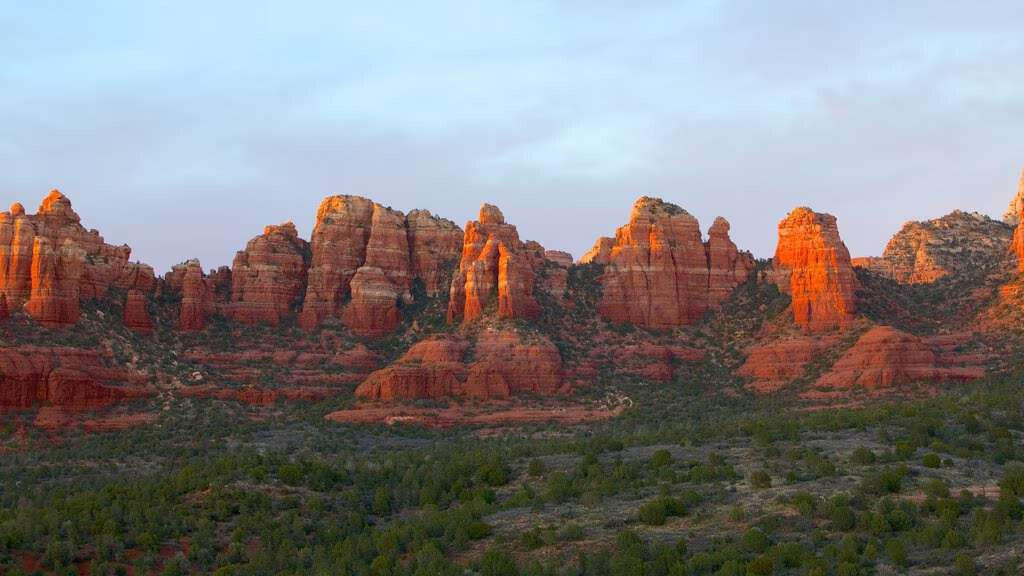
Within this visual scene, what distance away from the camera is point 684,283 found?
391 ft

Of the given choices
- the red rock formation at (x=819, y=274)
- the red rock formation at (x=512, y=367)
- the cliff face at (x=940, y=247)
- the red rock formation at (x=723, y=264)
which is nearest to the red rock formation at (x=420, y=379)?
the red rock formation at (x=512, y=367)

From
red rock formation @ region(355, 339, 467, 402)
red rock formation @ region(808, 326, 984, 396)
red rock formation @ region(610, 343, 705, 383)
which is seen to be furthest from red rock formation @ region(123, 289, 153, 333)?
red rock formation @ region(808, 326, 984, 396)

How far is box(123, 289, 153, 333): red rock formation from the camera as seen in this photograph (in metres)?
110

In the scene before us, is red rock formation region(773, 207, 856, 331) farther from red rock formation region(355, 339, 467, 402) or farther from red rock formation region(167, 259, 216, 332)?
red rock formation region(167, 259, 216, 332)

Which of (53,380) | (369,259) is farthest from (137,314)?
(369,259)

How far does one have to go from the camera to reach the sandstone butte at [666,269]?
4646 inches

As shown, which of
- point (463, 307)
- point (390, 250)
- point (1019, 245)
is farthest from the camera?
point (390, 250)

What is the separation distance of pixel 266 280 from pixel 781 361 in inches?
1862

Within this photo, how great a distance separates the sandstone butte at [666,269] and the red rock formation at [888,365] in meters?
20.1

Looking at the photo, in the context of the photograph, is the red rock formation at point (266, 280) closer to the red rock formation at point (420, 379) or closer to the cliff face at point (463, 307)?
the cliff face at point (463, 307)

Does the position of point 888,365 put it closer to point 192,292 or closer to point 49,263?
point 192,292

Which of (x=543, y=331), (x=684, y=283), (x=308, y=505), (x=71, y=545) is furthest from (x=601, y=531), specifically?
(x=684, y=283)

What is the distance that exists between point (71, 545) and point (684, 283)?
247 ft

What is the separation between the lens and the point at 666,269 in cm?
11831
